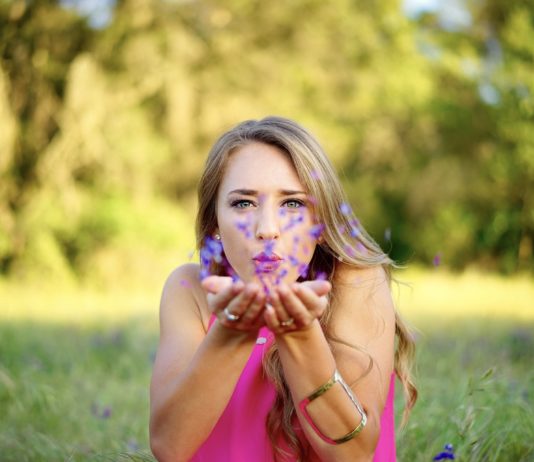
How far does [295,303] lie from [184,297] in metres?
0.85

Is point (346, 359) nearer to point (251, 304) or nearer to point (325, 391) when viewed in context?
point (325, 391)

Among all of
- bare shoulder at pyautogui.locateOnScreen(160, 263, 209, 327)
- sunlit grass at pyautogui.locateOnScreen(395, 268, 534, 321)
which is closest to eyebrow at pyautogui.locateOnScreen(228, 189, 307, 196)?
bare shoulder at pyautogui.locateOnScreen(160, 263, 209, 327)

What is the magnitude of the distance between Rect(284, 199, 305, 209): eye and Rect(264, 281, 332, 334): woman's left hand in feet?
1.77

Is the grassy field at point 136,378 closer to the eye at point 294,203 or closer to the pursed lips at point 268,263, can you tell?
the eye at point 294,203

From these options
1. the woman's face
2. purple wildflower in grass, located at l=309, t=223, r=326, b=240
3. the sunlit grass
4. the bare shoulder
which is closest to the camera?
purple wildflower in grass, located at l=309, t=223, r=326, b=240

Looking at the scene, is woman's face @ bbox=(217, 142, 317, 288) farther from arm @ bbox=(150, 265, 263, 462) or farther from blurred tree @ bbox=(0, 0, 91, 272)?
blurred tree @ bbox=(0, 0, 91, 272)

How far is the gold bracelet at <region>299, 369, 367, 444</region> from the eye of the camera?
178 cm

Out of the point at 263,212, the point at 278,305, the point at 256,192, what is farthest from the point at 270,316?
the point at 256,192

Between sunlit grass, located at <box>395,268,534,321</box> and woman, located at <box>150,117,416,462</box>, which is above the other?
woman, located at <box>150,117,416,462</box>

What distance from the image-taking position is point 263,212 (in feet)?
6.51

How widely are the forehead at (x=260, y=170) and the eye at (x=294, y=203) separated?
0.14 ft

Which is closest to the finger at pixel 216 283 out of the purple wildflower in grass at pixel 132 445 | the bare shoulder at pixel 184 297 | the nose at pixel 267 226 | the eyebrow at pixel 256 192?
the nose at pixel 267 226

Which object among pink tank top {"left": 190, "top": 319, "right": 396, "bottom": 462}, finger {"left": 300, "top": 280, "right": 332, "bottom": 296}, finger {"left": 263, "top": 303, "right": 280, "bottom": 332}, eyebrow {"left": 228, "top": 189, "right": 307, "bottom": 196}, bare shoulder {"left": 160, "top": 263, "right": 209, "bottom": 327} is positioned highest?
eyebrow {"left": 228, "top": 189, "right": 307, "bottom": 196}

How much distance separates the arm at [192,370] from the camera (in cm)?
171
